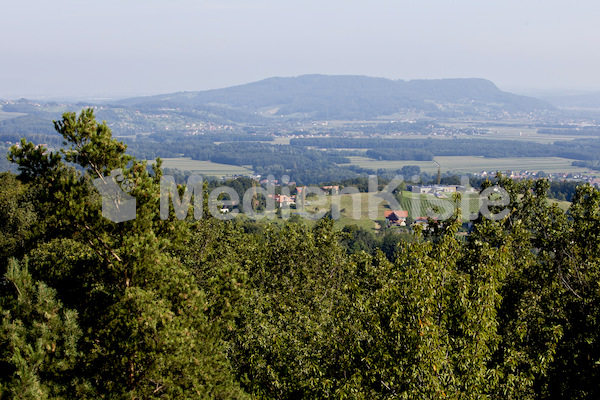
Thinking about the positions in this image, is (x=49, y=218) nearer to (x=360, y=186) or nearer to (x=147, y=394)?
(x=147, y=394)

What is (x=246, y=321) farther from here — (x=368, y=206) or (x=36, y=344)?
(x=368, y=206)

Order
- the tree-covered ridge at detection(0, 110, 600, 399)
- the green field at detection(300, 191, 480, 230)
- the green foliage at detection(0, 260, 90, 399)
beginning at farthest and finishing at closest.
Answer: the green field at detection(300, 191, 480, 230) → the tree-covered ridge at detection(0, 110, 600, 399) → the green foliage at detection(0, 260, 90, 399)

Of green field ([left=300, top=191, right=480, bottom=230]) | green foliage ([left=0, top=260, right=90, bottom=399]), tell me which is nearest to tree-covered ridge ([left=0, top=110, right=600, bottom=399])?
green foliage ([left=0, top=260, right=90, bottom=399])

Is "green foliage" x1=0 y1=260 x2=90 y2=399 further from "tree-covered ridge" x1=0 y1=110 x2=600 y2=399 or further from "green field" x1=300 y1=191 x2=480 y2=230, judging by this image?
"green field" x1=300 y1=191 x2=480 y2=230

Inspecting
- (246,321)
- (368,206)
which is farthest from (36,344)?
(368,206)

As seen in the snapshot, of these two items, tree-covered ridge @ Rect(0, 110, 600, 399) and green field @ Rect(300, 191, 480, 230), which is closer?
tree-covered ridge @ Rect(0, 110, 600, 399)

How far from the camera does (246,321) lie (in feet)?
42.7

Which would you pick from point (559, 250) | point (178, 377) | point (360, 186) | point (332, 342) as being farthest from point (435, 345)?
point (360, 186)

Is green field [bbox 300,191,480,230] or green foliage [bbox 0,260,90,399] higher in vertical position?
green foliage [bbox 0,260,90,399]

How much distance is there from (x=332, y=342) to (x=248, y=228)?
2481 inches

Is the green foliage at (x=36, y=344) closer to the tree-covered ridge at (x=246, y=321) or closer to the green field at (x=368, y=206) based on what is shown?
the tree-covered ridge at (x=246, y=321)

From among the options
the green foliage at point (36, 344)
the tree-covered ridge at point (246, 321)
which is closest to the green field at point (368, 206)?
the tree-covered ridge at point (246, 321)

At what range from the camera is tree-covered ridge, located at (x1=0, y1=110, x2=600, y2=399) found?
30.0 ft

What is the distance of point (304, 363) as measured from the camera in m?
11.0
